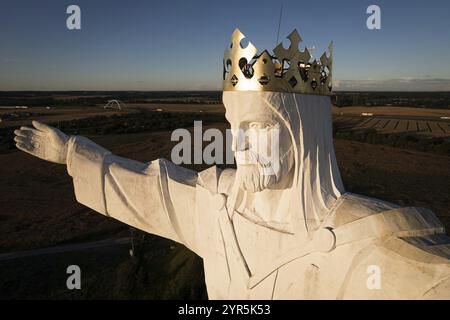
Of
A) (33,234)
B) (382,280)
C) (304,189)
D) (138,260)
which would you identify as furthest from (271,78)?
(33,234)

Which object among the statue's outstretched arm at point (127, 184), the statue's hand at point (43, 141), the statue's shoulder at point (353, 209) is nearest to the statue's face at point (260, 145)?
the statue's shoulder at point (353, 209)

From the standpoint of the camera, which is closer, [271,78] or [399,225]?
[399,225]

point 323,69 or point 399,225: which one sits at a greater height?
point 323,69

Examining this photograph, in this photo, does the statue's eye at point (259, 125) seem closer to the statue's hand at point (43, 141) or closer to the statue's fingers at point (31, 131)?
the statue's hand at point (43, 141)

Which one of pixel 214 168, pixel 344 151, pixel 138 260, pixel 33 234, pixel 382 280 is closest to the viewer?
pixel 382 280

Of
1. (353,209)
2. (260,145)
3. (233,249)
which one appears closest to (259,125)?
(260,145)

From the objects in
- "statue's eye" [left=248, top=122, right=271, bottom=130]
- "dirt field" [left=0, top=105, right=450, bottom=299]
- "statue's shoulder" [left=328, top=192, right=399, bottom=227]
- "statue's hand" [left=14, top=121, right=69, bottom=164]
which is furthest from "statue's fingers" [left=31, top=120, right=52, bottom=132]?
"dirt field" [left=0, top=105, right=450, bottom=299]

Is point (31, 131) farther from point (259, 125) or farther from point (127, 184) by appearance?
point (259, 125)

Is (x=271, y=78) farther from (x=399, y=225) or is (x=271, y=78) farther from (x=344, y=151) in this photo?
(x=344, y=151)
